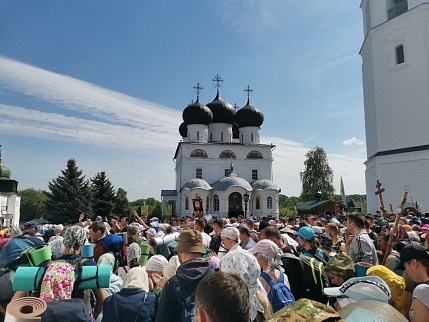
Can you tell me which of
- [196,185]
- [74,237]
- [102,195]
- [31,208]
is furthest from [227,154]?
[31,208]

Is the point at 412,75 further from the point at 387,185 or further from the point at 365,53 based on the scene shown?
the point at 387,185

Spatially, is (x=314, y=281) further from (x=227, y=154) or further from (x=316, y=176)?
(x=316, y=176)

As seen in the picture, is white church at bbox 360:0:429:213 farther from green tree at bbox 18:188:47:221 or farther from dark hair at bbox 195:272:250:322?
green tree at bbox 18:188:47:221

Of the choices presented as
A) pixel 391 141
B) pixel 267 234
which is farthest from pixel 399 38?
pixel 267 234

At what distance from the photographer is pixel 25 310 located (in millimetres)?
2436

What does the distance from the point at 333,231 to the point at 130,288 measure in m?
5.01

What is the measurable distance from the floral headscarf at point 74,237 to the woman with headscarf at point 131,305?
4.03ft

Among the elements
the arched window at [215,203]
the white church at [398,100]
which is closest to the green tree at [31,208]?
the arched window at [215,203]

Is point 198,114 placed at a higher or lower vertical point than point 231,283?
higher

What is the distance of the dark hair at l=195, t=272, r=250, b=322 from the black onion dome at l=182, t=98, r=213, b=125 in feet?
153

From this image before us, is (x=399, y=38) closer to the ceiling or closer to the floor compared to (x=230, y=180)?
closer to the ceiling

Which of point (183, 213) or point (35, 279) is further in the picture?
point (183, 213)

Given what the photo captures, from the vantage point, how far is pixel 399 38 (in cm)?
2658

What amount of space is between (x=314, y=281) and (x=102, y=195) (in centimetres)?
3972
